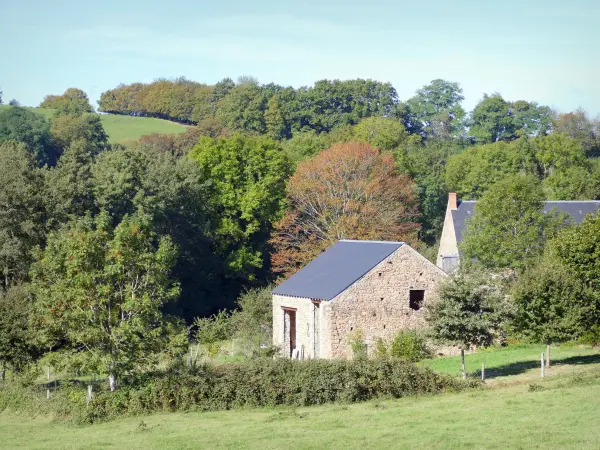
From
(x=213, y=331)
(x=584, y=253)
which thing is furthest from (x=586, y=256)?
(x=213, y=331)

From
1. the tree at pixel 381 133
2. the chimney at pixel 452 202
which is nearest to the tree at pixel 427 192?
the tree at pixel 381 133

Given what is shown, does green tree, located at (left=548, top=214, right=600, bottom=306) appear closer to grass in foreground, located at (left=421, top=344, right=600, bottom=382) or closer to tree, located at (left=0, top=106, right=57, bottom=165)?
grass in foreground, located at (left=421, top=344, right=600, bottom=382)

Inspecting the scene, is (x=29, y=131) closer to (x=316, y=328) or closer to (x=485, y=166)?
(x=485, y=166)

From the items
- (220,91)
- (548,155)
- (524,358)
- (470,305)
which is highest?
(220,91)

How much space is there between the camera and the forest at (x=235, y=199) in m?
29.0

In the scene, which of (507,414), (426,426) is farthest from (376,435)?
(507,414)

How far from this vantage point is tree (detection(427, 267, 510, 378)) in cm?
3047

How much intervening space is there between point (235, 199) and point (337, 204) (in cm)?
728

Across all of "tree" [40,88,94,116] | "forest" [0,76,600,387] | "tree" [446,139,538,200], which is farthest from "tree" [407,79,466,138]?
"tree" [40,88,94,116]

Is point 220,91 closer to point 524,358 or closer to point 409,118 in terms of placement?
point 409,118

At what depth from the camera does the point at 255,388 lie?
1086 inches

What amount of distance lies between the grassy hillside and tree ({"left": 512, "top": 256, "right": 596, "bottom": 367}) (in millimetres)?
72689

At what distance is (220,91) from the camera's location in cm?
11950

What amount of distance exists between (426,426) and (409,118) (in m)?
87.2
